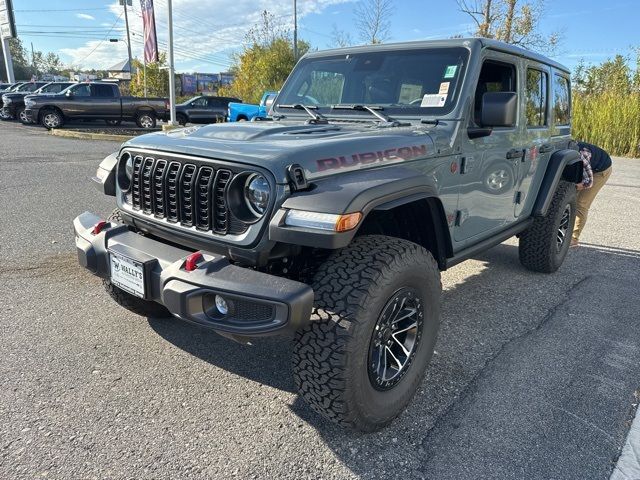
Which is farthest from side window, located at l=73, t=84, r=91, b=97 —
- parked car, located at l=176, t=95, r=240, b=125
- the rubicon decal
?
the rubicon decal

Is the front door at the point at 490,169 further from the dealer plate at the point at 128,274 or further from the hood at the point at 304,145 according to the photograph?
the dealer plate at the point at 128,274

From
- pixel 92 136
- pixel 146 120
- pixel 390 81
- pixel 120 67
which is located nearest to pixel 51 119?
pixel 146 120

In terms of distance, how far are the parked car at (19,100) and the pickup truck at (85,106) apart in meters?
1.57

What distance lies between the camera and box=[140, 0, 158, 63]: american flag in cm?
1818

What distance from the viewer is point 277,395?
107 inches

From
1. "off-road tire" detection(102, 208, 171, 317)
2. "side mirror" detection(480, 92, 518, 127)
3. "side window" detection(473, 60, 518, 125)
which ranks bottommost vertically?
"off-road tire" detection(102, 208, 171, 317)

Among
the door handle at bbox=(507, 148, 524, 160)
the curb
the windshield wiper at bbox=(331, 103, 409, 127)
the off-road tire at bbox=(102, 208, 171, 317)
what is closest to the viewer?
the windshield wiper at bbox=(331, 103, 409, 127)

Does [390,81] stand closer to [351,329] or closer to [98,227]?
[351,329]

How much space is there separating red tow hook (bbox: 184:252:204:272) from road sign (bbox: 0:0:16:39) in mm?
27709

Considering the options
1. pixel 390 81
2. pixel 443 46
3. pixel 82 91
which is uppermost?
pixel 443 46

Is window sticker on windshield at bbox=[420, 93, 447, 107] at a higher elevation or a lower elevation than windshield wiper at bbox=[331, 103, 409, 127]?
higher

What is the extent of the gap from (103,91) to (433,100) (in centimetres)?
1866

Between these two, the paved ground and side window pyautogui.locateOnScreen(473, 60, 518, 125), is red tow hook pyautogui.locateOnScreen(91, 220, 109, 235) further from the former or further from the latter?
side window pyautogui.locateOnScreen(473, 60, 518, 125)

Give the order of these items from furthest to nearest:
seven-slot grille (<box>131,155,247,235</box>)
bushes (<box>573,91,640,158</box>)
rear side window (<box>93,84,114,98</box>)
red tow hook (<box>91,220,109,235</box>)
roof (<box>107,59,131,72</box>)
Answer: roof (<box>107,59,131,72</box>) → rear side window (<box>93,84,114,98</box>) → bushes (<box>573,91,640,158</box>) → red tow hook (<box>91,220,109,235</box>) → seven-slot grille (<box>131,155,247,235</box>)
